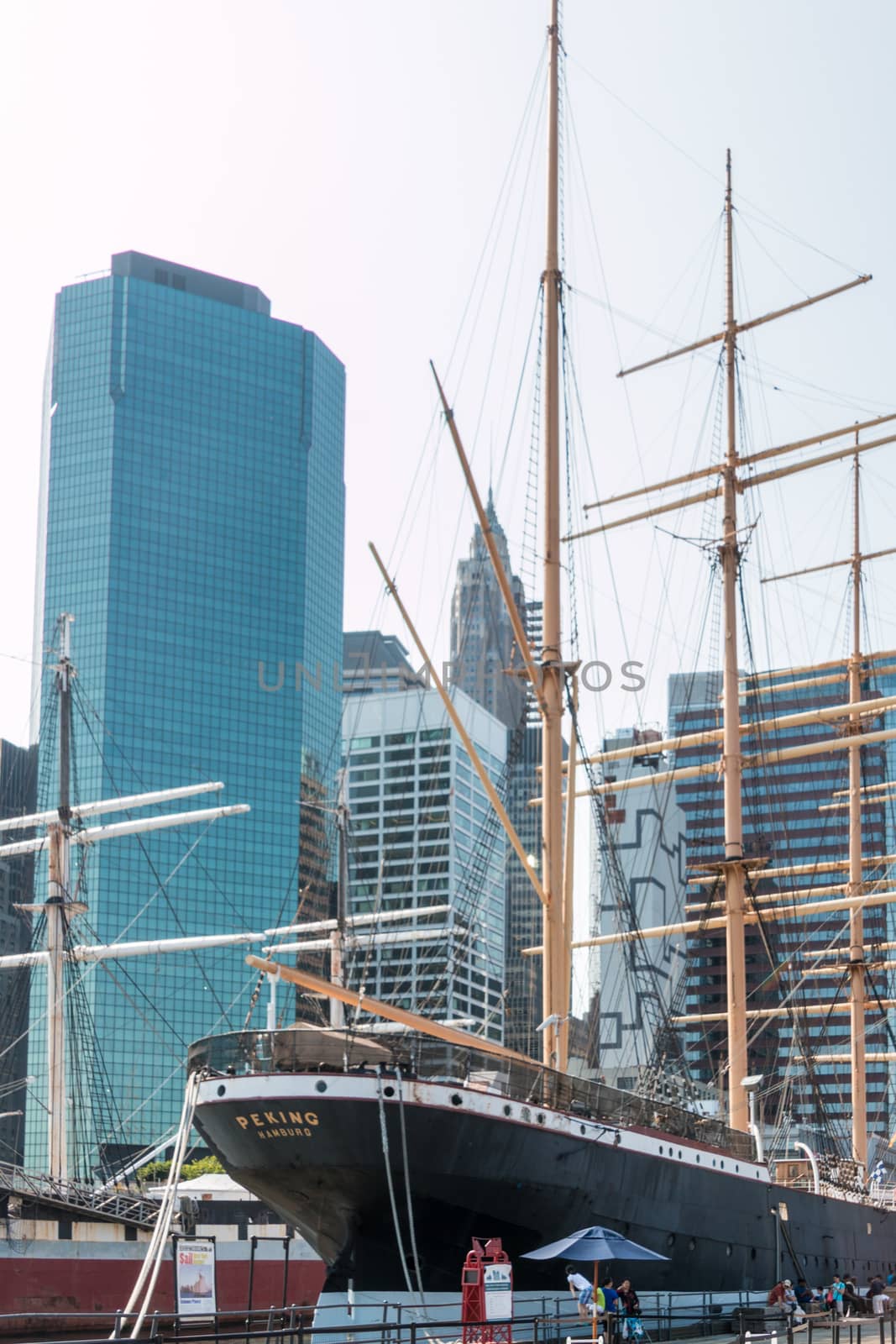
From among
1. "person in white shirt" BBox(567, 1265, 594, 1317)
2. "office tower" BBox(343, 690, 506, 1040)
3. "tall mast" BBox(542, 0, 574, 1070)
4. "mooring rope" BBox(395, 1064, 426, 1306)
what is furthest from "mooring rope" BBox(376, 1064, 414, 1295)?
"office tower" BBox(343, 690, 506, 1040)

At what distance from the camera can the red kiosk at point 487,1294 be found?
20766 mm

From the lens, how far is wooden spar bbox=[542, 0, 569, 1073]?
102 ft

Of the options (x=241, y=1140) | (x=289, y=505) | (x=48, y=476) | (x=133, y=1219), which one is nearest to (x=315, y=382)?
(x=289, y=505)

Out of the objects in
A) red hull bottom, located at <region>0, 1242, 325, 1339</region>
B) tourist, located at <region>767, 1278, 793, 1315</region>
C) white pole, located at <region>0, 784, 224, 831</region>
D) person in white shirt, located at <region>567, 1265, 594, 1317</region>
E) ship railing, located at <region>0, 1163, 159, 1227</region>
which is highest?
white pole, located at <region>0, 784, 224, 831</region>

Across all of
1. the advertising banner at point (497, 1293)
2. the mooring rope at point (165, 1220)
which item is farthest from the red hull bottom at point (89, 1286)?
the advertising banner at point (497, 1293)

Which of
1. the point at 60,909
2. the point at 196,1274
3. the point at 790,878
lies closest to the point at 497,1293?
the point at 196,1274

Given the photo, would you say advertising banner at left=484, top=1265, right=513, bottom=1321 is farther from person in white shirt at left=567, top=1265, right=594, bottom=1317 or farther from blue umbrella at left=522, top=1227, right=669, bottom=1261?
person in white shirt at left=567, top=1265, right=594, bottom=1317

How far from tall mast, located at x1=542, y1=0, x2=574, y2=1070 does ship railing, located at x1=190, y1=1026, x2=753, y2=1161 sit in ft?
9.95

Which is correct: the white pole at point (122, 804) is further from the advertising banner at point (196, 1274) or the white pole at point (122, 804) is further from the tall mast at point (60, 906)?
the advertising banner at point (196, 1274)

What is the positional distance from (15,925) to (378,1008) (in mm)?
88557

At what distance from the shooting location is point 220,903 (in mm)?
129125

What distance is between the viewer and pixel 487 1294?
70.6 ft

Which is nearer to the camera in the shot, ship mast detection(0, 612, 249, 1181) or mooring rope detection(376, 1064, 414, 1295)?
mooring rope detection(376, 1064, 414, 1295)

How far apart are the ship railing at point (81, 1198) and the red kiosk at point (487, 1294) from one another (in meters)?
15.4
